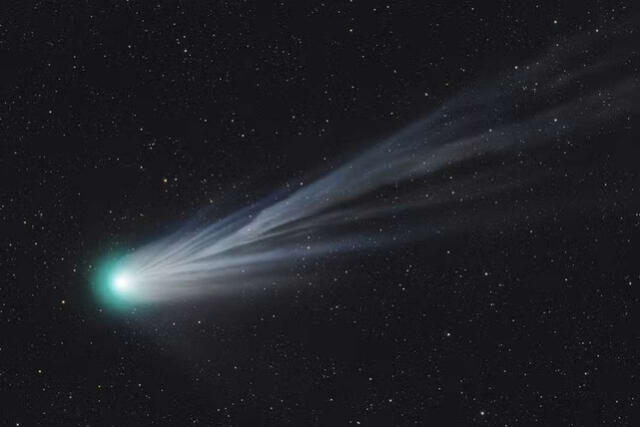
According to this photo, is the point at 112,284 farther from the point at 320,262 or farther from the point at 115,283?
the point at 320,262

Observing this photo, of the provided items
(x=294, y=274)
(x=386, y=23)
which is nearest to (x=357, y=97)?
(x=386, y=23)

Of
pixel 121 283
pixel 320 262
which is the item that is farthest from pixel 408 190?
pixel 121 283

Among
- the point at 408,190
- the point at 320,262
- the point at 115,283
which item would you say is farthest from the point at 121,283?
the point at 408,190

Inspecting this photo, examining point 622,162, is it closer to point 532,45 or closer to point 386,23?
point 532,45
